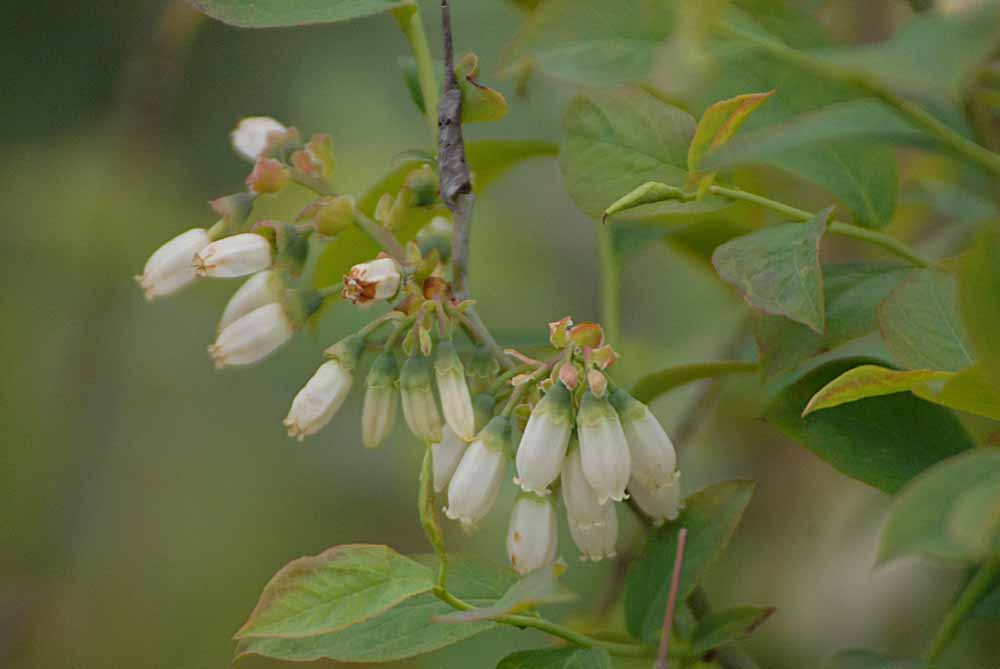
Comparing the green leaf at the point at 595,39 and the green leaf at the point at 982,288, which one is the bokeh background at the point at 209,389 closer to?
the green leaf at the point at 595,39

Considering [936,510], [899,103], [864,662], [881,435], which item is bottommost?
[864,662]

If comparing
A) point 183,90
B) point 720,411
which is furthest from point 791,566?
point 183,90

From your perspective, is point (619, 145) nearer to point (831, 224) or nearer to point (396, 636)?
point (831, 224)

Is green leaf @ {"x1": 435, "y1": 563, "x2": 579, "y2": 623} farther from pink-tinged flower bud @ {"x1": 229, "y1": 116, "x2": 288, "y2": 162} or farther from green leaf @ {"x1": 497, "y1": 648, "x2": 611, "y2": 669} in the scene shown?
pink-tinged flower bud @ {"x1": 229, "y1": 116, "x2": 288, "y2": 162}

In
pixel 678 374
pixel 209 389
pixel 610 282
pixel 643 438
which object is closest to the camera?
pixel 643 438

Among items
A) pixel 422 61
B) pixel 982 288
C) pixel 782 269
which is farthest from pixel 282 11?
pixel 982 288

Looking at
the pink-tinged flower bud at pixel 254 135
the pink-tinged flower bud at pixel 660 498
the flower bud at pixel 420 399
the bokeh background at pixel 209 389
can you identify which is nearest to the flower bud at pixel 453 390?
the flower bud at pixel 420 399
